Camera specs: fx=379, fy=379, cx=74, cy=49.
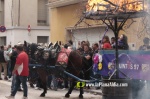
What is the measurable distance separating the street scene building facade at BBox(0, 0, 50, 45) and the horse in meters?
16.8

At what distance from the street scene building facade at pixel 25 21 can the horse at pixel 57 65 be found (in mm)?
16764

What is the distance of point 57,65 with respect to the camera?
497 inches

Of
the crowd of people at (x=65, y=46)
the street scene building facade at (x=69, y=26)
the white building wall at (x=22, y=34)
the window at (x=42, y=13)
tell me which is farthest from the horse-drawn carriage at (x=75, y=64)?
the window at (x=42, y=13)

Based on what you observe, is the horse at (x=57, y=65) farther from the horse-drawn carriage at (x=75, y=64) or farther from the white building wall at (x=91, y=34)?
the white building wall at (x=91, y=34)

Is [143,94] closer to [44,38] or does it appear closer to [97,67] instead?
[97,67]

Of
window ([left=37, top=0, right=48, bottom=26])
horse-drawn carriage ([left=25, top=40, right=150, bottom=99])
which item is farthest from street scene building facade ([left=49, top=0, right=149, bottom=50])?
window ([left=37, top=0, right=48, bottom=26])

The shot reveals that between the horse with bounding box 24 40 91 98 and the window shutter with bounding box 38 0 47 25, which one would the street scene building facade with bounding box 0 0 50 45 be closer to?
the window shutter with bounding box 38 0 47 25

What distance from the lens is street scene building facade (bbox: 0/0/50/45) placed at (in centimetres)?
2986

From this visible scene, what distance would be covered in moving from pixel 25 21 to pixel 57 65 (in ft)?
61.4

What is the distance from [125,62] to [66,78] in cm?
268

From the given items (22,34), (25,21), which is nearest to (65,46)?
(22,34)

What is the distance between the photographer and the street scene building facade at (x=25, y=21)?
29859mm

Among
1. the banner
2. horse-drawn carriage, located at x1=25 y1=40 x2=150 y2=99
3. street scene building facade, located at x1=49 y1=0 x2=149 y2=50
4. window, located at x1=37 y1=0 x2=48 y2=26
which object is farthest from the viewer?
window, located at x1=37 y1=0 x2=48 y2=26

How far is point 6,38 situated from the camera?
102 feet
